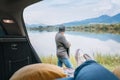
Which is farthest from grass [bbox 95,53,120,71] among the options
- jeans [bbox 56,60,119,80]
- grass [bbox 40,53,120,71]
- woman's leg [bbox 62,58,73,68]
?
jeans [bbox 56,60,119,80]

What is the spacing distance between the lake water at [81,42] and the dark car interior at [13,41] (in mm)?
189

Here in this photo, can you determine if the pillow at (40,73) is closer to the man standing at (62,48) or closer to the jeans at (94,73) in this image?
the jeans at (94,73)

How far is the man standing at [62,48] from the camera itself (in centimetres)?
404

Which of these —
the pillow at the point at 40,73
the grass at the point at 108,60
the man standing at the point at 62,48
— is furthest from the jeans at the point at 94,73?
the man standing at the point at 62,48

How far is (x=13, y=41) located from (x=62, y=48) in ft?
2.69

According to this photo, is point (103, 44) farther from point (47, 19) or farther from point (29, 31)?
point (29, 31)

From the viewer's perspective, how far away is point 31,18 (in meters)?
4.54

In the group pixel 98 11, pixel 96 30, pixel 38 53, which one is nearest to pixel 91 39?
pixel 96 30

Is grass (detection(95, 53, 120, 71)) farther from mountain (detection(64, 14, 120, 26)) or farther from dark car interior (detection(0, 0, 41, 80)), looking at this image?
dark car interior (detection(0, 0, 41, 80))

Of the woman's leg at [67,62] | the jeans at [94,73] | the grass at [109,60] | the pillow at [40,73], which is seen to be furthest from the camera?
the woman's leg at [67,62]

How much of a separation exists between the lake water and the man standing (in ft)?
0.25

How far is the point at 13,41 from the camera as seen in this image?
4254 millimetres

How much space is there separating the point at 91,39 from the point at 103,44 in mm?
224

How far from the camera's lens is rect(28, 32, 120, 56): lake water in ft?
11.1
